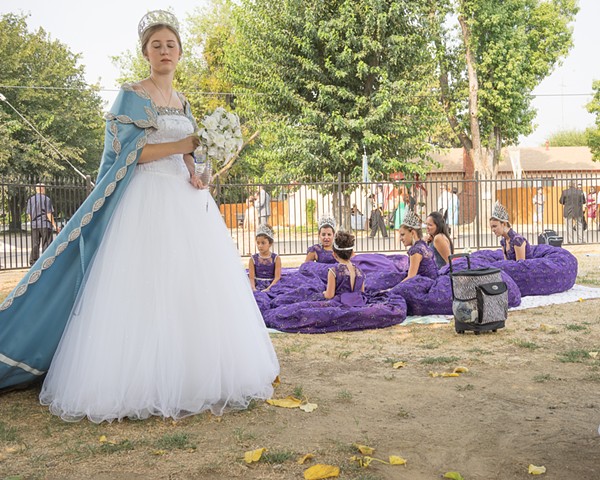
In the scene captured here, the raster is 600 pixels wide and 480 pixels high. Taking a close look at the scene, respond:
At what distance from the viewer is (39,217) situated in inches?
579

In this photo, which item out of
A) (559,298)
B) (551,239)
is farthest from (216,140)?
(551,239)

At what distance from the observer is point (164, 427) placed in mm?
3869

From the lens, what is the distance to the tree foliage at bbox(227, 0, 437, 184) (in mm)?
22703

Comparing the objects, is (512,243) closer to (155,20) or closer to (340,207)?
(155,20)

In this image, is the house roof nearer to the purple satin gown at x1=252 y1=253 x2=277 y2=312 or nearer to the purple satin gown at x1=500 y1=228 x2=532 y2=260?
the purple satin gown at x1=500 y1=228 x2=532 y2=260

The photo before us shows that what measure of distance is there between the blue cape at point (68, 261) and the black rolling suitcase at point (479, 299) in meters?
3.56

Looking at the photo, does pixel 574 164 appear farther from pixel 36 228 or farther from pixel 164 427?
pixel 164 427

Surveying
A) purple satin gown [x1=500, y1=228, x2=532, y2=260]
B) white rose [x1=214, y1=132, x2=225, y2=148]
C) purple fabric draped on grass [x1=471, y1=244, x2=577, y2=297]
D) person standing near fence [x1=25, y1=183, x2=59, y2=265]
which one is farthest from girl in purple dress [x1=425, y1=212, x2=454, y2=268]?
person standing near fence [x1=25, y1=183, x2=59, y2=265]

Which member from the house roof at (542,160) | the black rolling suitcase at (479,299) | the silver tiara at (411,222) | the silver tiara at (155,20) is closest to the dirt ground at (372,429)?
the black rolling suitcase at (479,299)

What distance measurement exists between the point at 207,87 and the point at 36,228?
71.7ft

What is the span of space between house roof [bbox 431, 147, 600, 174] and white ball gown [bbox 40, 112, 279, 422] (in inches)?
1462

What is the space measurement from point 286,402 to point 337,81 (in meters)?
20.2

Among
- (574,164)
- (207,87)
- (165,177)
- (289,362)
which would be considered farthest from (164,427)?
(574,164)

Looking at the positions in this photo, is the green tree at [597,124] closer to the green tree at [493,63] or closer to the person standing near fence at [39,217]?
the green tree at [493,63]
